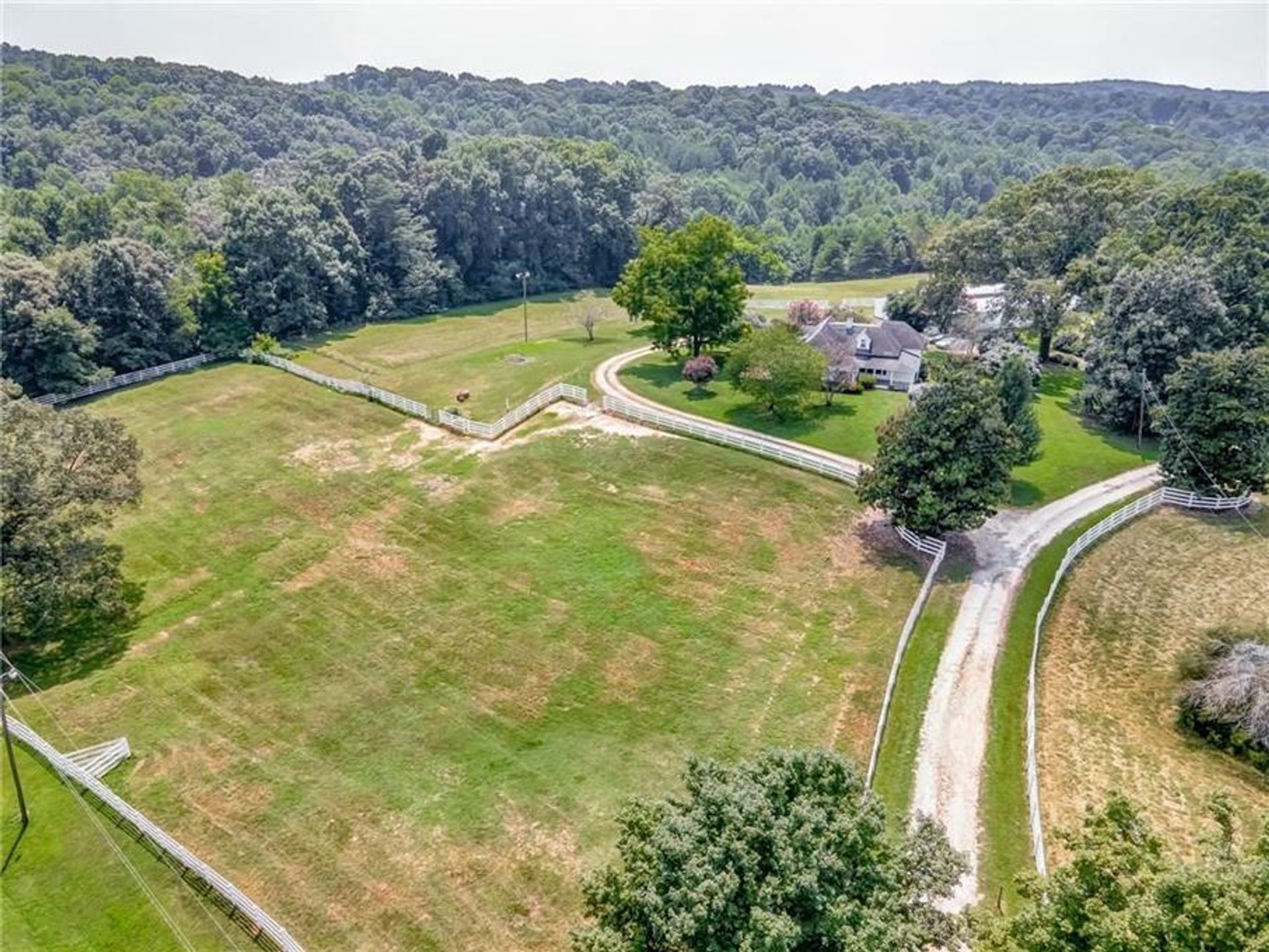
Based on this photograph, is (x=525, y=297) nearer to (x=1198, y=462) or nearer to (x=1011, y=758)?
(x=1198, y=462)

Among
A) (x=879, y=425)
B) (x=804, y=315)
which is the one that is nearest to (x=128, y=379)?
(x=804, y=315)

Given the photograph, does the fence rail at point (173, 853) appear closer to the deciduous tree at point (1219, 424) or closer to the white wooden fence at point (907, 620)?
the white wooden fence at point (907, 620)

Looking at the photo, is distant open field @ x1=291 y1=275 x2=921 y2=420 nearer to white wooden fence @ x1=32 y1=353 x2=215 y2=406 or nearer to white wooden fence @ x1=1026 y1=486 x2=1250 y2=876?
white wooden fence @ x1=32 y1=353 x2=215 y2=406

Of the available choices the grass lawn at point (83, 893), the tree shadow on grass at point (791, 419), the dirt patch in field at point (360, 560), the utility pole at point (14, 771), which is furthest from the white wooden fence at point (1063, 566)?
the utility pole at point (14, 771)

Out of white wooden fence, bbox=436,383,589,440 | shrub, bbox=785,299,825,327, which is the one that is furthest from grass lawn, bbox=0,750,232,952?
shrub, bbox=785,299,825,327

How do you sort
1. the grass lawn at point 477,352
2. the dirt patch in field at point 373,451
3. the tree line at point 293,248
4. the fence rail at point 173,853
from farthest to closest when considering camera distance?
1. the tree line at point 293,248
2. the grass lawn at point 477,352
3. the dirt patch in field at point 373,451
4. the fence rail at point 173,853

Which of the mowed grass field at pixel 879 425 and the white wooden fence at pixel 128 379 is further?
the white wooden fence at pixel 128 379

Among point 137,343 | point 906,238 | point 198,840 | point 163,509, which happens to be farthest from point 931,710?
point 906,238
